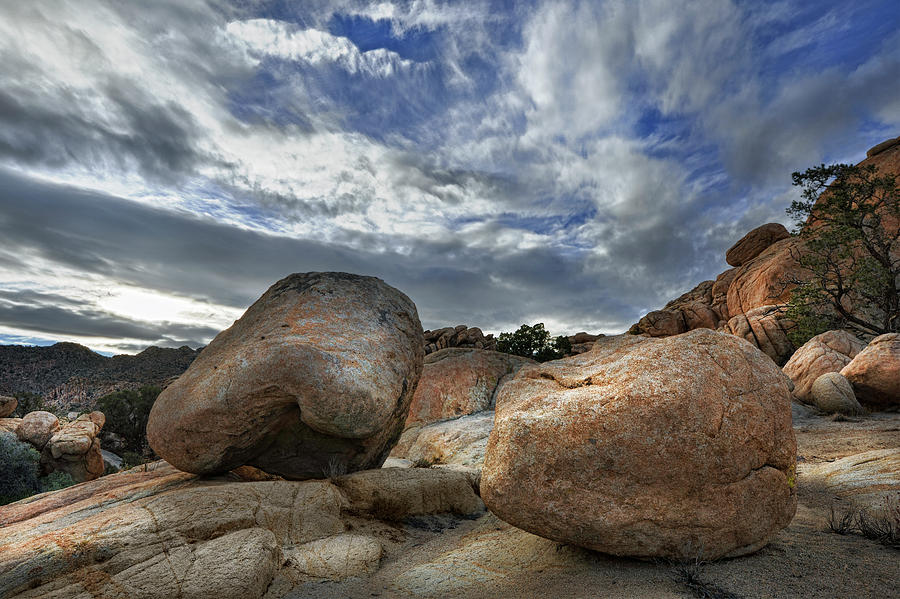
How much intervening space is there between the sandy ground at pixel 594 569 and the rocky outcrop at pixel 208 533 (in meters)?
0.38

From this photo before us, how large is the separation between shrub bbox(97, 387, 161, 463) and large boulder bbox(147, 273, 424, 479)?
38.1m

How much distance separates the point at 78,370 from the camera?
7600 centimetres

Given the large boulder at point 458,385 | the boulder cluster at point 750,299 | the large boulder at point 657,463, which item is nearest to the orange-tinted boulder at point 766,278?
the boulder cluster at point 750,299

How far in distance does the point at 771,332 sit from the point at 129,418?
50.9 metres

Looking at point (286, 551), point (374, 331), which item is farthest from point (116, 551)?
point (374, 331)

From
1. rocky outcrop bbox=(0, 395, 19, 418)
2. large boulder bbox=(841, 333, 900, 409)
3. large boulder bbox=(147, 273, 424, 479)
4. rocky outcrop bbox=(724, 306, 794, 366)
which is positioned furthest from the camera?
rocky outcrop bbox=(724, 306, 794, 366)

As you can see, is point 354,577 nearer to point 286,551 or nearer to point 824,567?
point 286,551

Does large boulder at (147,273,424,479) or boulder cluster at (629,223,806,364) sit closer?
large boulder at (147,273,424,479)

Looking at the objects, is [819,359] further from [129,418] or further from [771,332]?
[129,418]

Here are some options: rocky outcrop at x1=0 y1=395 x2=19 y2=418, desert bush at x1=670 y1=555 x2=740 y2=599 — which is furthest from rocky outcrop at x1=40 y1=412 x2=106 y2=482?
desert bush at x1=670 y1=555 x2=740 y2=599

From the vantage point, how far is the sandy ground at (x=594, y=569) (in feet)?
13.8

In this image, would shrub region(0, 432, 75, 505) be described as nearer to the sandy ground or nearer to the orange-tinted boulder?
the sandy ground

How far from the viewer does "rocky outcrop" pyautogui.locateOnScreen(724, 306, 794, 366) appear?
27.0 metres

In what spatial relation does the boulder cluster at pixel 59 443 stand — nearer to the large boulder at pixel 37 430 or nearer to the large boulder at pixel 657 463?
the large boulder at pixel 37 430
